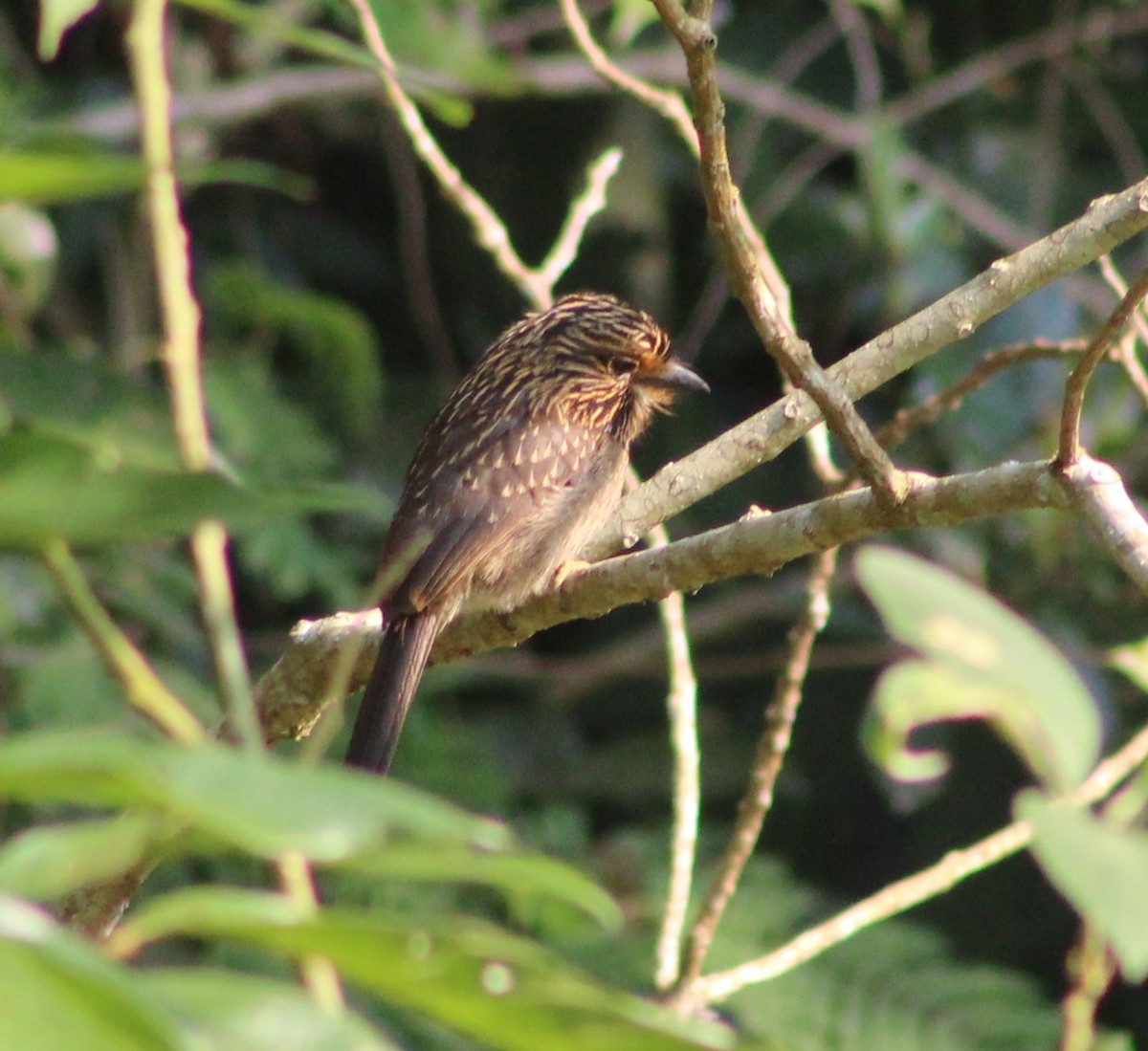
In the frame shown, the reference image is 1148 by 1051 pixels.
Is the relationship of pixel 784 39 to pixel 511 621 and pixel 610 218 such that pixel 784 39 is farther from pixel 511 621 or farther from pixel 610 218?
pixel 511 621

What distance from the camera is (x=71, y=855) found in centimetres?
76

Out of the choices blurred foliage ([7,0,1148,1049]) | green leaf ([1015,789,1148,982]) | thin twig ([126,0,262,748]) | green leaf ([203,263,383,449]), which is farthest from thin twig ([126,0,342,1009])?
green leaf ([203,263,383,449])

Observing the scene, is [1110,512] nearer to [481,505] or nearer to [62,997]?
[62,997]

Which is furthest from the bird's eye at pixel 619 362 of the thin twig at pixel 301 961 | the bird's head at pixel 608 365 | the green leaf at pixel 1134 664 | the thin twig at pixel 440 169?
the thin twig at pixel 301 961

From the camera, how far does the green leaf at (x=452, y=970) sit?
0.74m

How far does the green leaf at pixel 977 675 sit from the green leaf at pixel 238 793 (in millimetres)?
316

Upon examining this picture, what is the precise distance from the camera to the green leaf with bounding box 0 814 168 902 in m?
0.74

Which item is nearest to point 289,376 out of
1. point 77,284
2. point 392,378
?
point 392,378

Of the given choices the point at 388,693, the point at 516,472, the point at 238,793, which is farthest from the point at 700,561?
the point at 238,793

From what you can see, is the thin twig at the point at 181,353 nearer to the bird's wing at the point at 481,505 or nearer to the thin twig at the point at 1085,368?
the thin twig at the point at 1085,368

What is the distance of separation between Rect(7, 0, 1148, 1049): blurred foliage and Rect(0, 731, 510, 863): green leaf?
2778 millimetres

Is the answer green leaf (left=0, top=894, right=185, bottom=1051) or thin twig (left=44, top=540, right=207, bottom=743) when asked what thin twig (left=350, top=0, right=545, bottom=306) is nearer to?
thin twig (left=44, top=540, right=207, bottom=743)

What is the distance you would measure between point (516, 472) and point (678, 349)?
218 cm

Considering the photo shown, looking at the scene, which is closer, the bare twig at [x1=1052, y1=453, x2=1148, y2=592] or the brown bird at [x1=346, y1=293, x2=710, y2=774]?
the bare twig at [x1=1052, y1=453, x2=1148, y2=592]
